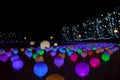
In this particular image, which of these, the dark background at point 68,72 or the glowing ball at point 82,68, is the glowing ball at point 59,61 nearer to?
the dark background at point 68,72

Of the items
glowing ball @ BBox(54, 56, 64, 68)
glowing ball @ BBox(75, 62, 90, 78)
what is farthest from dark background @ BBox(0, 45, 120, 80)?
glowing ball @ BBox(75, 62, 90, 78)

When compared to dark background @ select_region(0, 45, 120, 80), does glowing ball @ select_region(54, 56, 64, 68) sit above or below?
above

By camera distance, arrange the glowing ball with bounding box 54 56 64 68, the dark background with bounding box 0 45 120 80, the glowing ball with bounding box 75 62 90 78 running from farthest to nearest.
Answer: the glowing ball with bounding box 54 56 64 68
the dark background with bounding box 0 45 120 80
the glowing ball with bounding box 75 62 90 78

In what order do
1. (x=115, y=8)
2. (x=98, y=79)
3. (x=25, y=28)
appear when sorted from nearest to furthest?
(x=98, y=79) < (x=115, y=8) < (x=25, y=28)

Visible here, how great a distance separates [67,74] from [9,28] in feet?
123

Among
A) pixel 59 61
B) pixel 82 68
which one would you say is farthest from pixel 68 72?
pixel 82 68

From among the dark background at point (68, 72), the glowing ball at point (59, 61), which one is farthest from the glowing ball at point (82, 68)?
the glowing ball at point (59, 61)

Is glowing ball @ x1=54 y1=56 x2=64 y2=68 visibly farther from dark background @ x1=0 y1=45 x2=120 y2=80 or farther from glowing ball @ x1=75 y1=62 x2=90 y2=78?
glowing ball @ x1=75 y1=62 x2=90 y2=78

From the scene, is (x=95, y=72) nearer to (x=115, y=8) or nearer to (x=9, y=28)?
(x=115, y=8)

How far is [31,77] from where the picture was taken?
7.92m

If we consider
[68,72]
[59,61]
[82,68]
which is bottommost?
[68,72]

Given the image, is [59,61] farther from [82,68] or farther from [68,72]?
[82,68]

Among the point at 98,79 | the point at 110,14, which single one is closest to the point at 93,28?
the point at 110,14

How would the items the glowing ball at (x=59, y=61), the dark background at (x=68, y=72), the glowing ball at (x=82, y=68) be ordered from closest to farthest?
the glowing ball at (x=82, y=68) < the dark background at (x=68, y=72) < the glowing ball at (x=59, y=61)
